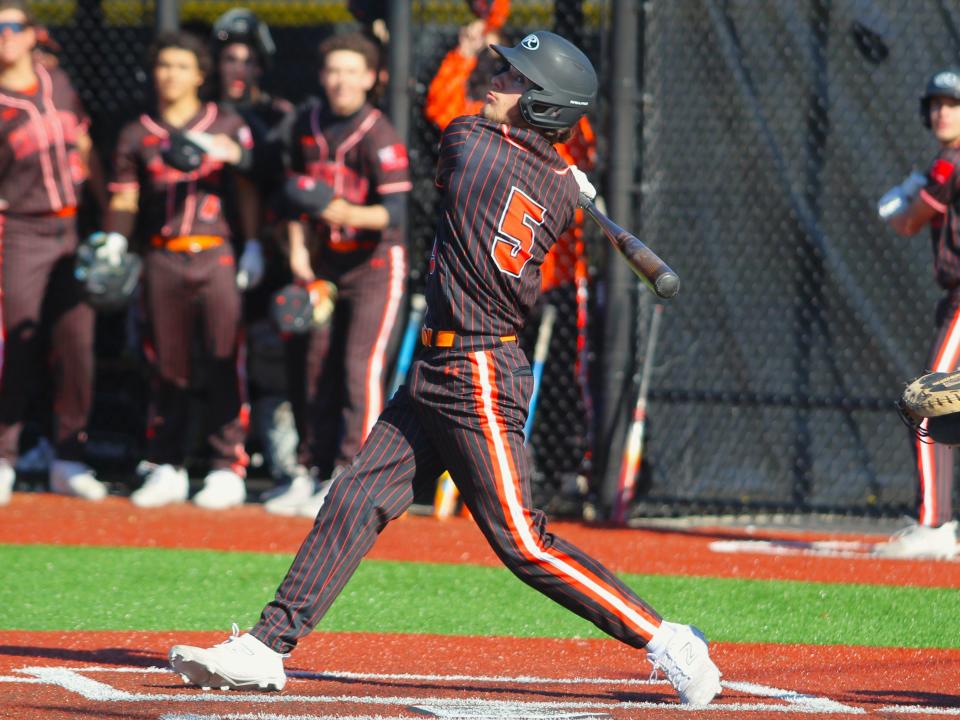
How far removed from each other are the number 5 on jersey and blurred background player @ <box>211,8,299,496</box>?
4.02 meters

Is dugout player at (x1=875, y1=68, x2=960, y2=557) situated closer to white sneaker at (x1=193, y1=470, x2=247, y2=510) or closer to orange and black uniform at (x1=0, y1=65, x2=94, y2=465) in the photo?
→ white sneaker at (x1=193, y1=470, x2=247, y2=510)

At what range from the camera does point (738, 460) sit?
25.3ft

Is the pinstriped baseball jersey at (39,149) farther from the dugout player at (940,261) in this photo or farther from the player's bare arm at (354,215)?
the dugout player at (940,261)

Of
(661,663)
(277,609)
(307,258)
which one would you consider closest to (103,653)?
(277,609)

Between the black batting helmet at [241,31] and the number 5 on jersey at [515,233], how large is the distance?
4.61 m

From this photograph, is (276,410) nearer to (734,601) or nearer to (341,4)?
(341,4)

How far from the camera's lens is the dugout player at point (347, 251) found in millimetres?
7180

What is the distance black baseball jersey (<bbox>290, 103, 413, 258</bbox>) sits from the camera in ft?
23.6

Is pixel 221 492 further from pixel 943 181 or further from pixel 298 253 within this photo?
pixel 943 181

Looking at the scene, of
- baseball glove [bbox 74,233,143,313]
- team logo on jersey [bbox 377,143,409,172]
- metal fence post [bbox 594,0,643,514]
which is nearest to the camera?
team logo on jersey [bbox 377,143,409,172]

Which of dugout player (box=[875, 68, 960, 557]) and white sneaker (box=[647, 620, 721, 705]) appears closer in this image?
white sneaker (box=[647, 620, 721, 705])

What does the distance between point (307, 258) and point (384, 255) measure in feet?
1.26

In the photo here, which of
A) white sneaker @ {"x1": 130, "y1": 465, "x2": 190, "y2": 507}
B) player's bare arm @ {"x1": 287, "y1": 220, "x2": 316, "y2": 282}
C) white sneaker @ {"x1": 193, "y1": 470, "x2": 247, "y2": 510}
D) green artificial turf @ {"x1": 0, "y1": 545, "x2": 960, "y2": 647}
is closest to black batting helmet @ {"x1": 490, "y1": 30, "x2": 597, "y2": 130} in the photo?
green artificial turf @ {"x1": 0, "y1": 545, "x2": 960, "y2": 647}

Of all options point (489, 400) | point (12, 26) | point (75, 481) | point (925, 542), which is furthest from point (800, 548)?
point (12, 26)
